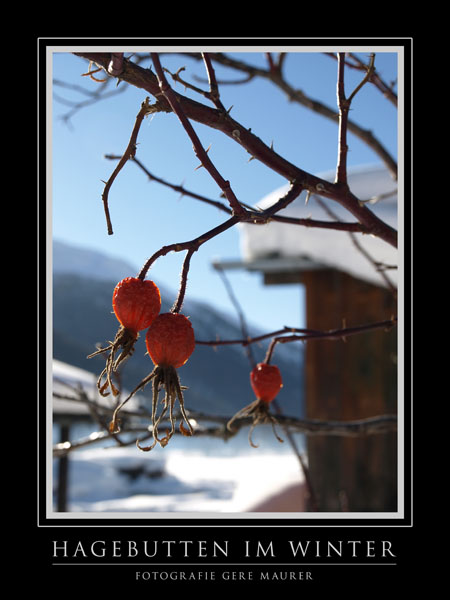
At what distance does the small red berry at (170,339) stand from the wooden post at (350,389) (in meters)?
3.03

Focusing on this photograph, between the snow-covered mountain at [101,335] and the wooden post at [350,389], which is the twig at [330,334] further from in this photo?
the wooden post at [350,389]

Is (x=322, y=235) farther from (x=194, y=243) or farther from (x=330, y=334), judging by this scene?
(x=194, y=243)

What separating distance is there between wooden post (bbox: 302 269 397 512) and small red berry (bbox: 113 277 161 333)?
3029 millimetres

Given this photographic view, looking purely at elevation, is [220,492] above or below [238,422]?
below

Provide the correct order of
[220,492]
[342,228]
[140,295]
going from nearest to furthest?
1. [140,295]
2. [342,228]
3. [220,492]

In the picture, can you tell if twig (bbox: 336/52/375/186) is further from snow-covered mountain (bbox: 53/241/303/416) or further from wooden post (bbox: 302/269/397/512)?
wooden post (bbox: 302/269/397/512)

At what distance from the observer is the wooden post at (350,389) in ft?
11.7

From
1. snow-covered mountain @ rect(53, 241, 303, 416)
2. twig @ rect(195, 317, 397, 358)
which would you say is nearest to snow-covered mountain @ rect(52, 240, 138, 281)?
snow-covered mountain @ rect(53, 241, 303, 416)

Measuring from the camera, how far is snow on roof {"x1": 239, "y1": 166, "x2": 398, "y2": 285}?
2906 millimetres
